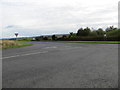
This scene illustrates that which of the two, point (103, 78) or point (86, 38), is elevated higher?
point (86, 38)

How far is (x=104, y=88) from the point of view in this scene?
3082 mm

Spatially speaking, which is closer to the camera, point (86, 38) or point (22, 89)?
point (22, 89)

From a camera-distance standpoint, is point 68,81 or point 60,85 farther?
point 68,81

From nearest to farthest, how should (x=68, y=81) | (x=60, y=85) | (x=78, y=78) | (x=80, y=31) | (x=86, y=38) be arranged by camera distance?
1. (x=60, y=85)
2. (x=68, y=81)
3. (x=78, y=78)
4. (x=86, y=38)
5. (x=80, y=31)

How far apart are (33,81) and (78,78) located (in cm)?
155

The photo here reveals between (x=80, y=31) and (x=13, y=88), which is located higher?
(x=80, y=31)

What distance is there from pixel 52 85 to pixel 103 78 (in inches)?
70.7

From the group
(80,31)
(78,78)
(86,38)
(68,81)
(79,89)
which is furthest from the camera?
(80,31)

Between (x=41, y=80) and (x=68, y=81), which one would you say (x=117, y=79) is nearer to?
(x=68, y=81)

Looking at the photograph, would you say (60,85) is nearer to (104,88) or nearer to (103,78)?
(104,88)

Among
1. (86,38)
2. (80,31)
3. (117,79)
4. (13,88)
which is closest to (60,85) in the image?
(13,88)

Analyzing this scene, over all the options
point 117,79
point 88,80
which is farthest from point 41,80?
point 117,79

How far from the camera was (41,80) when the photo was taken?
3.73 metres

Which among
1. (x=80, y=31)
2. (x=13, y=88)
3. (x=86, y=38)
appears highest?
(x=80, y=31)
